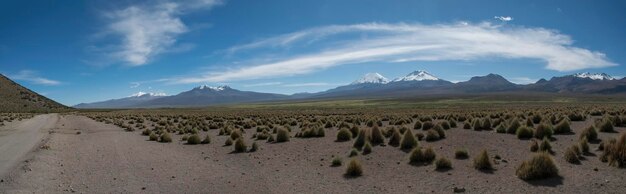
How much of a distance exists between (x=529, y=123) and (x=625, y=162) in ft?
43.7

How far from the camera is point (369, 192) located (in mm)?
10375

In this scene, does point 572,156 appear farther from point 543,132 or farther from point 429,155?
point 543,132

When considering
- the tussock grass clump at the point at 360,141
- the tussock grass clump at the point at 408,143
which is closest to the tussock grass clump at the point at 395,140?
the tussock grass clump at the point at 408,143

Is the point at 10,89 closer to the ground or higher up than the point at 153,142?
higher up

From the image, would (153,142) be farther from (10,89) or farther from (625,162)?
(10,89)

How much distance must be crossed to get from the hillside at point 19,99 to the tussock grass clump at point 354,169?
3926 inches

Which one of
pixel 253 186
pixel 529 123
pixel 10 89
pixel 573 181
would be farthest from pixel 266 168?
pixel 10 89

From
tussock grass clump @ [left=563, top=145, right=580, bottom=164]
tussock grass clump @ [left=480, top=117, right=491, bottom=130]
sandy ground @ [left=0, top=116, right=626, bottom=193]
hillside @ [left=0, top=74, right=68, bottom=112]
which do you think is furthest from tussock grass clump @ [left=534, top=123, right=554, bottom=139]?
hillside @ [left=0, top=74, right=68, bottom=112]

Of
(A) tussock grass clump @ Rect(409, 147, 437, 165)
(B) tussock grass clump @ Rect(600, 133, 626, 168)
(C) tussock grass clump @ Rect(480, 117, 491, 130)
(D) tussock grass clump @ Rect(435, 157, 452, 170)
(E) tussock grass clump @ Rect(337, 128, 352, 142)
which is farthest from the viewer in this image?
(C) tussock grass clump @ Rect(480, 117, 491, 130)

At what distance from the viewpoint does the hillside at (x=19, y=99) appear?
97.6 meters

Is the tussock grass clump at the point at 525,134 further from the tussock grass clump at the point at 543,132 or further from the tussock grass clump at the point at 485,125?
the tussock grass clump at the point at 485,125

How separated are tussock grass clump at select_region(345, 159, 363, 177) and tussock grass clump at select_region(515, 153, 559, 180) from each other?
411 centimetres

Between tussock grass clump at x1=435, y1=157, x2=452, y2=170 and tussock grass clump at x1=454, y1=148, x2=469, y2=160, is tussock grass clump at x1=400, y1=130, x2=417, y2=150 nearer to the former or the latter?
tussock grass clump at x1=454, y1=148, x2=469, y2=160

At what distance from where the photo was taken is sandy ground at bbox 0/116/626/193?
10.4 metres
